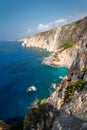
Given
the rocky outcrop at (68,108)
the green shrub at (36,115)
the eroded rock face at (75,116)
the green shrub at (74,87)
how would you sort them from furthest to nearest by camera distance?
the green shrub at (36,115) → the green shrub at (74,87) → the rocky outcrop at (68,108) → the eroded rock face at (75,116)

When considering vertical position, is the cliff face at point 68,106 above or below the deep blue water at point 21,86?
below

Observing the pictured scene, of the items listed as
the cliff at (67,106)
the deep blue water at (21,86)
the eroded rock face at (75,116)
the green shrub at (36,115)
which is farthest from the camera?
the deep blue water at (21,86)

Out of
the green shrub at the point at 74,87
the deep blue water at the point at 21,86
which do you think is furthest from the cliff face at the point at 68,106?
the deep blue water at the point at 21,86


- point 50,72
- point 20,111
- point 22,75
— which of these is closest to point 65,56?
point 50,72

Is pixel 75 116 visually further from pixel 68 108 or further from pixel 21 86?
pixel 21 86

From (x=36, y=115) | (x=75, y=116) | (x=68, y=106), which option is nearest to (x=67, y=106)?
(x=68, y=106)

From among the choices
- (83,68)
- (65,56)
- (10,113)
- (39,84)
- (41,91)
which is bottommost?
(83,68)

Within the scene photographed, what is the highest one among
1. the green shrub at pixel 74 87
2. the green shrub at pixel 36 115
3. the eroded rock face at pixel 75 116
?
the green shrub at pixel 36 115

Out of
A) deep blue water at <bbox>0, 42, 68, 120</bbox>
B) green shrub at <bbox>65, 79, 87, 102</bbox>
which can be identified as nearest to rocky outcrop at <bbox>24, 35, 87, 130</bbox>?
green shrub at <bbox>65, 79, 87, 102</bbox>

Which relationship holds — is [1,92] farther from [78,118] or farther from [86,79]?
[78,118]

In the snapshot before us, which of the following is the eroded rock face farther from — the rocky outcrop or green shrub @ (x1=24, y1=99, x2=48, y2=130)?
green shrub @ (x1=24, y1=99, x2=48, y2=130)

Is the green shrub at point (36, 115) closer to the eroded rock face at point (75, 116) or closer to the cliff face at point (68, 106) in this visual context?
the cliff face at point (68, 106)
